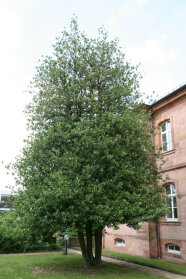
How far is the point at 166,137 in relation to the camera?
54.3ft

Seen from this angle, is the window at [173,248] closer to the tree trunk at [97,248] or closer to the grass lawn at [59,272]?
the grass lawn at [59,272]

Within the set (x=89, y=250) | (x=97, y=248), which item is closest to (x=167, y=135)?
(x=97, y=248)

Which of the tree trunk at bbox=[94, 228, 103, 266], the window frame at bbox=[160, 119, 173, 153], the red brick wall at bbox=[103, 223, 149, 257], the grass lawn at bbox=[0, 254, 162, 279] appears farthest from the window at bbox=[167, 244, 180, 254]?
the window frame at bbox=[160, 119, 173, 153]

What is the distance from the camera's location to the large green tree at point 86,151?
972cm

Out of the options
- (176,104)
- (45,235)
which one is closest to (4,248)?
(45,235)

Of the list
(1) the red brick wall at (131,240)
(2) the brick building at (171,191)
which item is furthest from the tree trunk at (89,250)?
(1) the red brick wall at (131,240)

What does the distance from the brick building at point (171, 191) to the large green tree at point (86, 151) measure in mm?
2791

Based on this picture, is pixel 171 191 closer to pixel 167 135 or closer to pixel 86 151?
pixel 167 135

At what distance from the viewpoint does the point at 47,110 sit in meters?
12.1

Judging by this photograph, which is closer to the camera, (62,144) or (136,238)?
(62,144)

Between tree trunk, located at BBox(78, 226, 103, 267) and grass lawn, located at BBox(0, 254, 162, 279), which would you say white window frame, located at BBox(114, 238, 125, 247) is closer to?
grass lawn, located at BBox(0, 254, 162, 279)

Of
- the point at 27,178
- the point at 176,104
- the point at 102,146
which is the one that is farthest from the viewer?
the point at 176,104

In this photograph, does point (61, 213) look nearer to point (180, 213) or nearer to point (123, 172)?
point (123, 172)

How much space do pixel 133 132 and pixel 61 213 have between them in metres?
4.64
